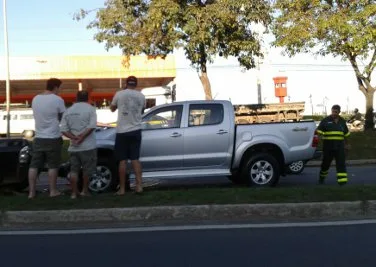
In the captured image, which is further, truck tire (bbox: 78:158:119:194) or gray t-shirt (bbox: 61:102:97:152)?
truck tire (bbox: 78:158:119:194)

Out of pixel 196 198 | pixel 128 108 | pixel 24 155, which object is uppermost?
pixel 128 108

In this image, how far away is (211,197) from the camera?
8078 millimetres

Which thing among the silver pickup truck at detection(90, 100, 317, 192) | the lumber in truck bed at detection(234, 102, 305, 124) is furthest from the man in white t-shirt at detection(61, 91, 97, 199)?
the lumber in truck bed at detection(234, 102, 305, 124)

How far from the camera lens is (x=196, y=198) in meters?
8.02

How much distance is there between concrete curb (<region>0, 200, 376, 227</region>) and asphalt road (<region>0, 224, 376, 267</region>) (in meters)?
0.66

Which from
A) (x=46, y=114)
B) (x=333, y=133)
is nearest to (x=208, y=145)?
(x=333, y=133)

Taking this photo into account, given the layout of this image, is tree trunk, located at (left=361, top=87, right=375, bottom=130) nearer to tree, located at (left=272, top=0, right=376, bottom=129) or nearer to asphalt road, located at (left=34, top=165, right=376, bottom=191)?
tree, located at (left=272, top=0, right=376, bottom=129)

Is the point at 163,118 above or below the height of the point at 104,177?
above

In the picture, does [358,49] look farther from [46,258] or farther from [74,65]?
[74,65]

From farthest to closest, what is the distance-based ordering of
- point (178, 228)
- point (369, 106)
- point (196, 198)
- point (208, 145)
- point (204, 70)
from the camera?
1. point (369, 106)
2. point (204, 70)
3. point (208, 145)
4. point (196, 198)
5. point (178, 228)

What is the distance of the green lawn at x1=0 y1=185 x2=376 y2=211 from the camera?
25.3 feet

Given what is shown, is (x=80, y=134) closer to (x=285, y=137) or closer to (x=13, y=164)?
(x=13, y=164)

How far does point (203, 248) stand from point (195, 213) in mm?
1421

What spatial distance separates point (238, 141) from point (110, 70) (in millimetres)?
42536
